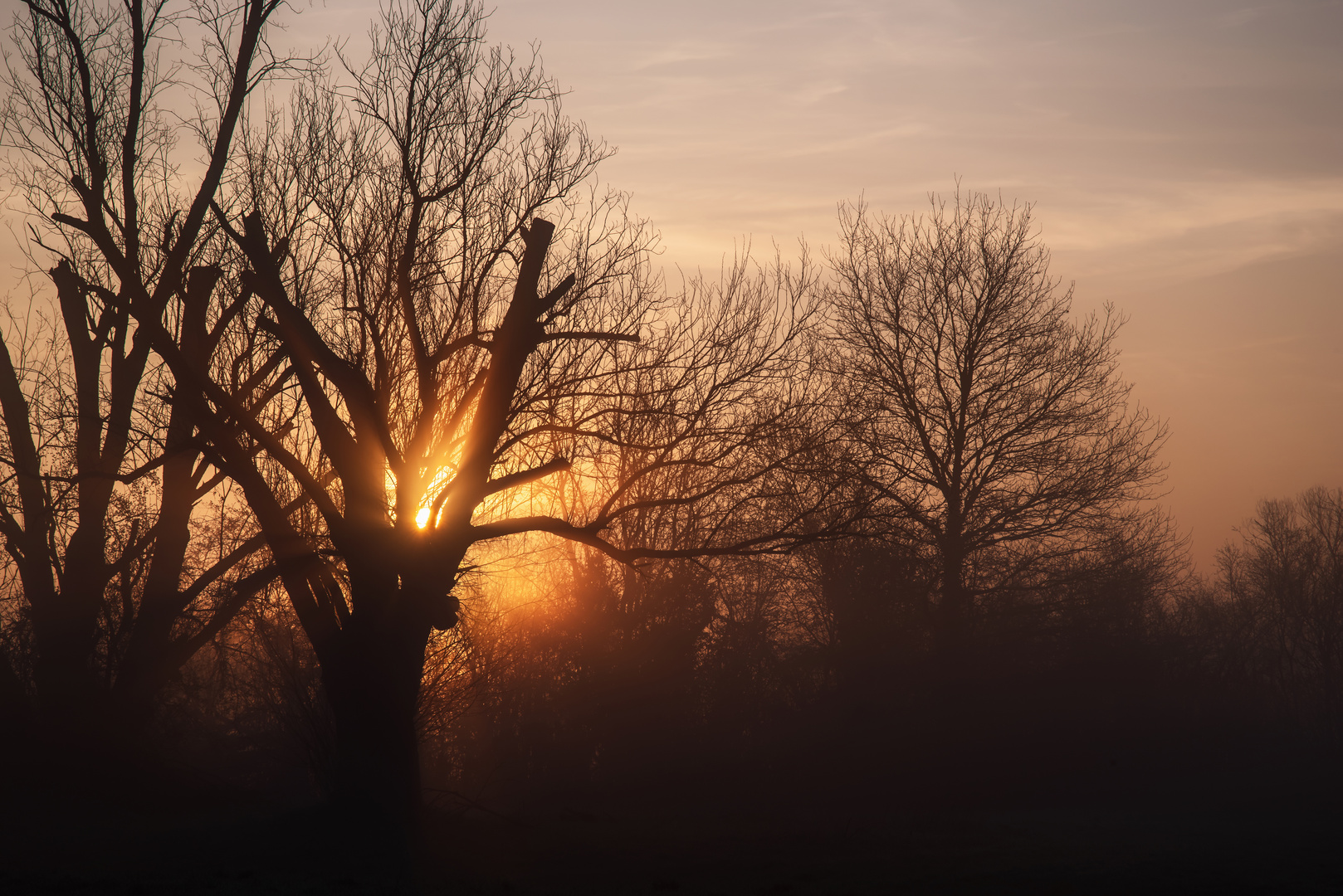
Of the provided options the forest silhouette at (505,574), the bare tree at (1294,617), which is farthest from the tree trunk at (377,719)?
the bare tree at (1294,617)

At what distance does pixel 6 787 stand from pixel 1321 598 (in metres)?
49.7

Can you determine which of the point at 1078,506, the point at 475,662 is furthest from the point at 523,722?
the point at 1078,506

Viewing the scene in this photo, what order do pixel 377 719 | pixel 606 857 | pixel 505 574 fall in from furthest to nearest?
pixel 505 574 < pixel 606 857 < pixel 377 719

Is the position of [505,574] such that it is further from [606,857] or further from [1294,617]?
Result: [1294,617]

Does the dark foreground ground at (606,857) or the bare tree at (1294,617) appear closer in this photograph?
the dark foreground ground at (606,857)

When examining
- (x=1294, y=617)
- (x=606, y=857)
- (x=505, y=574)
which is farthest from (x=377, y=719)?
(x=1294, y=617)

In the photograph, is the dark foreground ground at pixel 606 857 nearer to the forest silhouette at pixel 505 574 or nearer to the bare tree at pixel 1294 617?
the forest silhouette at pixel 505 574

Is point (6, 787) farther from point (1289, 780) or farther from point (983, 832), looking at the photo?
point (1289, 780)

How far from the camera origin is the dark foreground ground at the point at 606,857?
8.20 metres

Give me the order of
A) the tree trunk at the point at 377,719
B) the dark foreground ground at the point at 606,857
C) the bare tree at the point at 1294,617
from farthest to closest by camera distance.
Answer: the bare tree at the point at 1294,617
the tree trunk at the point at 377,719
the dark foreground ground at the point at 606,857


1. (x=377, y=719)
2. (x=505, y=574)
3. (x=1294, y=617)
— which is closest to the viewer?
(x=377, y=719)

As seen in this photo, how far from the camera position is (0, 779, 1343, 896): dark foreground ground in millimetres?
8203

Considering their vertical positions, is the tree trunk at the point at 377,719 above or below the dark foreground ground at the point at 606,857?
above

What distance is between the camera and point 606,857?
1065 cm
